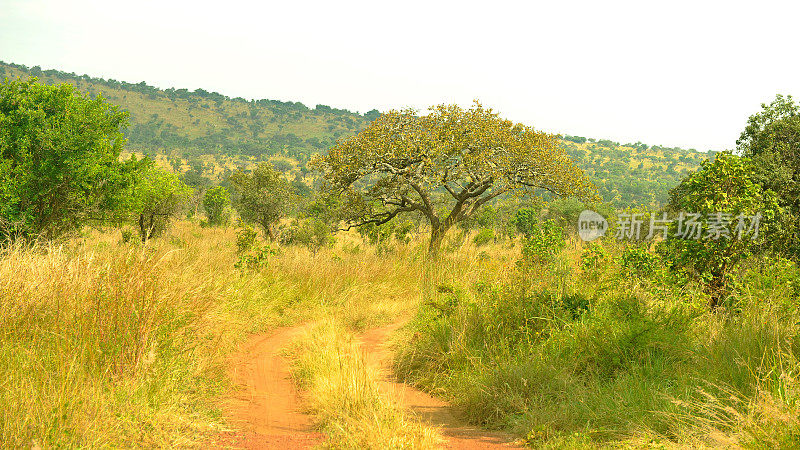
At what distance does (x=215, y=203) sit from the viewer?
3072cm

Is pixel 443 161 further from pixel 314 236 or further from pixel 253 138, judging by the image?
pixel 253 138

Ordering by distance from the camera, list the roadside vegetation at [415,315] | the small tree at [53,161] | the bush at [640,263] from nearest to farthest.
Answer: the roadside vegetation at [415,315], the bush at [640,263], the small tree at [53,161]

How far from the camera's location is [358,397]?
4.69 metres

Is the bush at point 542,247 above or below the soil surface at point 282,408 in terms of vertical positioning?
above

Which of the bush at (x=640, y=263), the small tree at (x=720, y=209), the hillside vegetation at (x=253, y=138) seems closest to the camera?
the small tree at (x=720, y=209)

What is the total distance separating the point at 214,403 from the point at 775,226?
31.3ft

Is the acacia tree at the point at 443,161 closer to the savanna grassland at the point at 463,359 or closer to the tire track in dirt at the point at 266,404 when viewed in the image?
the savanna grassland at the point at 463,359

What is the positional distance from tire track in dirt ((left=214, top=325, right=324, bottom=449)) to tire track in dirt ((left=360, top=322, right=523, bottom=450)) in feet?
3.36

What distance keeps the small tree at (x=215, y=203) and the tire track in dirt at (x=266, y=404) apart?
78.3ft

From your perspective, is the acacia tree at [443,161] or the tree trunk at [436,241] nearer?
the tree trunk at [436,241]

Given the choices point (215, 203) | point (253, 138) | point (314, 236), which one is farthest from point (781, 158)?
point (253, 138)

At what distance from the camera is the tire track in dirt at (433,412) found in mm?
4406

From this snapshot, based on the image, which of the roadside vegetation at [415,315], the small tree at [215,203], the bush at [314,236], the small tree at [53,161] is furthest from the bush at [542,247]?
the small tree at [215,203]

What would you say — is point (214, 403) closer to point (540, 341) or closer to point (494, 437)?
point (494, 437)
